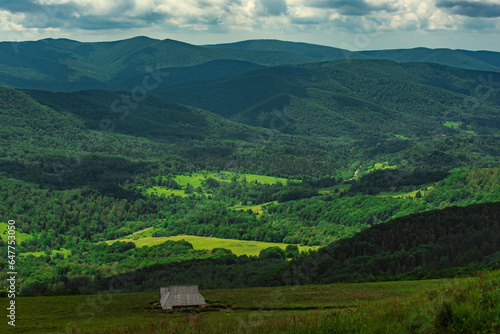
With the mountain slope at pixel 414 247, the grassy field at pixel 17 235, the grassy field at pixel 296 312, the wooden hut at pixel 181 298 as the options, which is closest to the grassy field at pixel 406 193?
the mountain slope at pixel 414 247

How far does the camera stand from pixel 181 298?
1809 inches

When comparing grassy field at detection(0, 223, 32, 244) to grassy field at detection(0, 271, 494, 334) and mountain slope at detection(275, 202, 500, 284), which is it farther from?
grassy field at detection(0, 271, 494, 334)

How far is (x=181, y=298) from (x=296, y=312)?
14.0 m

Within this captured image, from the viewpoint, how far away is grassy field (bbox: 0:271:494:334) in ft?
58.9

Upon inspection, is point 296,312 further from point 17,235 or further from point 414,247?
point 17,235

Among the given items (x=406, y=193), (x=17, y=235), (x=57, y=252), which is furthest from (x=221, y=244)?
(x=406, y=193)

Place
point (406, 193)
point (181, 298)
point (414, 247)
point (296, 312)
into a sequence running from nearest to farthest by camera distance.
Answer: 1. point (296, 312)
2. point (181, 298)
3. point (414, 247)
4. point (406, 193)

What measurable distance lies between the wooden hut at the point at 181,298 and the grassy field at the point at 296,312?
125cm

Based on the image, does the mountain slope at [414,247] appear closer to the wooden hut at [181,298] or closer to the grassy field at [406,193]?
the wooden hut at [181,298]

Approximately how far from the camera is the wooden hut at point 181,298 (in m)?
45.4

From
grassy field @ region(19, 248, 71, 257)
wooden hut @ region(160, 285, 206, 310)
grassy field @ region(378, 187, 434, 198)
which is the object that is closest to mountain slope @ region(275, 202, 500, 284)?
wooden hut @ region(160, 285, 206, 310)

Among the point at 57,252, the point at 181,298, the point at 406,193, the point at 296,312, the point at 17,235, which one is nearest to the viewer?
the point at 296,312

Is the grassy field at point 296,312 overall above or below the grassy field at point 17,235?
above

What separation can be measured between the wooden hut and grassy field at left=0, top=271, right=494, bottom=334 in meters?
1.25
